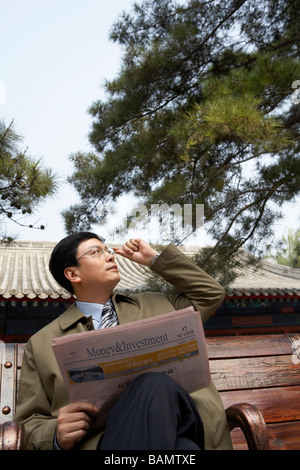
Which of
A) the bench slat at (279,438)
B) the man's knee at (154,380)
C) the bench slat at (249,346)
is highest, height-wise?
the man's knee at (154,380)

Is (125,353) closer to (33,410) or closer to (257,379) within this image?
(33,410)

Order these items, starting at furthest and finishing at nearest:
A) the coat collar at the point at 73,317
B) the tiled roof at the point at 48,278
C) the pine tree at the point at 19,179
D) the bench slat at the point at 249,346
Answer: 1. the tiled roof at the point at 48,278
2. the pine tree at the point at 19,179
3. the bench slat at the point at 249,346
4. the coat collar at the point at 73,317

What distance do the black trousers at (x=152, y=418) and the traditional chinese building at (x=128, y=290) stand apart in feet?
10.9

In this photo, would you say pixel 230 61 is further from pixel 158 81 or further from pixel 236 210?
pixel 236 210

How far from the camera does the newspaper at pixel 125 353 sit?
1113 millimetres

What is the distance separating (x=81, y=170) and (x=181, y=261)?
12.0ft

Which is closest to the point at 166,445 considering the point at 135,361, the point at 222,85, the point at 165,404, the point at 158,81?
the point at 165,404

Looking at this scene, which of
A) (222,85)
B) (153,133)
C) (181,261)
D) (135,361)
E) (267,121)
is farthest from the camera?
(153,133)

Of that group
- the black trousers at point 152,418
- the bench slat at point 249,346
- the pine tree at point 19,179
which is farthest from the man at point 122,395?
the pine tree at point 19,179

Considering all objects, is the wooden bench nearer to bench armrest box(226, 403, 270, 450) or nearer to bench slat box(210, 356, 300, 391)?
bench slat box(210, 356, 300, 391)

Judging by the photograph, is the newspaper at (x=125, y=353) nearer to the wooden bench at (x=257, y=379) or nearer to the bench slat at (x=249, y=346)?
the wooden bench at (x=257, y=379)

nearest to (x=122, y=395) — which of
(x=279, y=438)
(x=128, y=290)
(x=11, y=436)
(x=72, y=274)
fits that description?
(x=11, y=436)

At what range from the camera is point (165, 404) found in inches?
41.9

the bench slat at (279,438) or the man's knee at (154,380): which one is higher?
the man's knee at (154,380)
